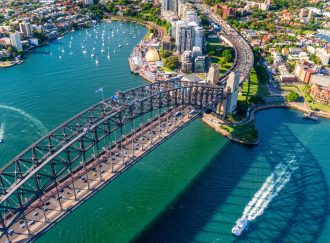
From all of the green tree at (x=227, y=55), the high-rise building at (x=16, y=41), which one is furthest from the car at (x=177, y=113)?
the high-rise building at (x=16, y=41)

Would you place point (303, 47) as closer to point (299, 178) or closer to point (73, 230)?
Result: point (299, 178)

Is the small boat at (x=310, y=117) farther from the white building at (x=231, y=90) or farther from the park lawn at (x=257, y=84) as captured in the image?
the white building at (x=231, y=90)

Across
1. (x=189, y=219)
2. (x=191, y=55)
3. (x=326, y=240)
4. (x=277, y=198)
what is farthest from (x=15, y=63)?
(x=326, y=240)

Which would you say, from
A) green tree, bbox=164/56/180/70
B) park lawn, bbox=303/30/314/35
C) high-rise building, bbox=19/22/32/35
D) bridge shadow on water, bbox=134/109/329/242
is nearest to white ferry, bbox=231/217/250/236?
bridge shadow on water, bbox=134/109/329/242

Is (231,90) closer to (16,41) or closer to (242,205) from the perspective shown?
(242,205)

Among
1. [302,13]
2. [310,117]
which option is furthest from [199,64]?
[302,13]

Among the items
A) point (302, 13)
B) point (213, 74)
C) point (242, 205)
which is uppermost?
point (302, 13)
